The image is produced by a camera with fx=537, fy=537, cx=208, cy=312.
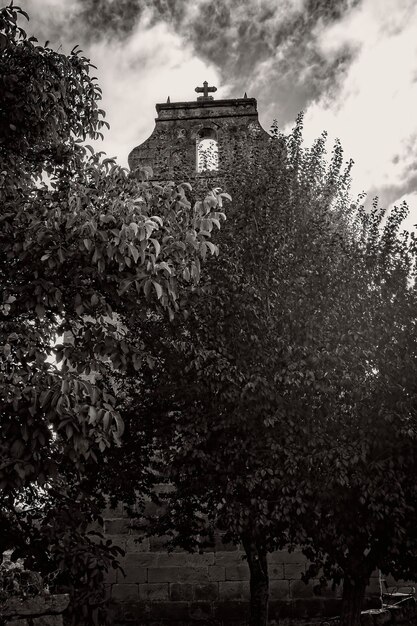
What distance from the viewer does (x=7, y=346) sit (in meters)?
4.22

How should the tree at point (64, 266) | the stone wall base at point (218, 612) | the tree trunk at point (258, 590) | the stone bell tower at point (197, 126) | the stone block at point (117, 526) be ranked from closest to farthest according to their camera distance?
the tree at point (64, 266) < the tree trunk at point (258, 590) < the stone wall base at point (218, 612) < the stone block at point (117, 526) < the stone bell tower at point (197, 126)

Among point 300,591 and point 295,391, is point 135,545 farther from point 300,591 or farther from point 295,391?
point 295,391

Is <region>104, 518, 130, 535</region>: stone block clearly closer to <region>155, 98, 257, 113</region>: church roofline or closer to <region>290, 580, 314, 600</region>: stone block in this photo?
<region>290, 580, 314, 600</region>: stone block

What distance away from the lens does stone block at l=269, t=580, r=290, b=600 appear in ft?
29.9

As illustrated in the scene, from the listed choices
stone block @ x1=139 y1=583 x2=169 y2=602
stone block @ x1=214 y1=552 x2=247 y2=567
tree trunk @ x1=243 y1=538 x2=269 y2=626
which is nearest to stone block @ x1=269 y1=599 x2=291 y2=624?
stone block @ x1=214 y1=552 x2=247 y2=567

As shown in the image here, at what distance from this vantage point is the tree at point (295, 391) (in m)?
5.54

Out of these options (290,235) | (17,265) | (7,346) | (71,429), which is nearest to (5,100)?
(17,265)

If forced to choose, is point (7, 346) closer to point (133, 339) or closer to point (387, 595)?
point (133, 339)

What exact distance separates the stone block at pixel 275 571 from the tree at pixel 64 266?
210 inches

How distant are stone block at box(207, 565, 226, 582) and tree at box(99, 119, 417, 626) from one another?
251cm

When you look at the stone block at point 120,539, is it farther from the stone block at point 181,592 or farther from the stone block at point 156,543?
the stone block at point 181,592

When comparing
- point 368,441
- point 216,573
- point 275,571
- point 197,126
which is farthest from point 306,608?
point 197,126

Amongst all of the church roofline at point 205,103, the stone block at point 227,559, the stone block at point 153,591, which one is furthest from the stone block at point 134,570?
the church roofline at point 205,103

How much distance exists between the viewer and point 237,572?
9188 mm
